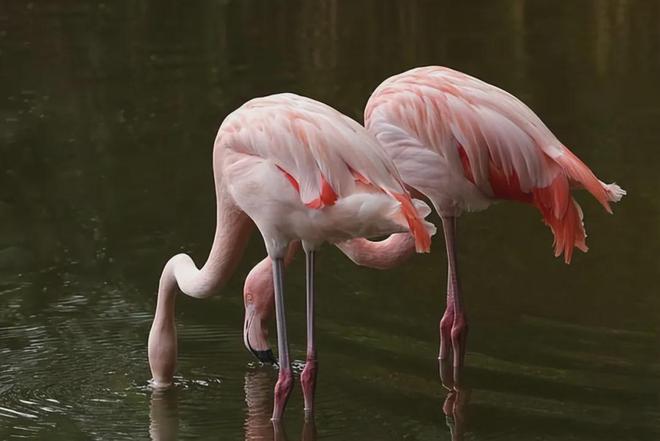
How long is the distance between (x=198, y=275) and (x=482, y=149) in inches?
46.5

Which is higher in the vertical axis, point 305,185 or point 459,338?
point 305,185

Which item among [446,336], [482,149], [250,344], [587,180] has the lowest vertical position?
[446,336]

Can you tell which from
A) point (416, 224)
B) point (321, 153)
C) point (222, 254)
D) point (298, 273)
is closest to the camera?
point (416, 224)

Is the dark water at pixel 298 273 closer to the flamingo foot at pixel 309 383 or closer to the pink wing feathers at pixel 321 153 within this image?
the flamingo foot at pixel 309 383

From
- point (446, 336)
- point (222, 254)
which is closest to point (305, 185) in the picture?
point (222, 254)

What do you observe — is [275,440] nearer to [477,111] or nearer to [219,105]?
[477,111]

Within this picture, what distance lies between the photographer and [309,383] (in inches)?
203

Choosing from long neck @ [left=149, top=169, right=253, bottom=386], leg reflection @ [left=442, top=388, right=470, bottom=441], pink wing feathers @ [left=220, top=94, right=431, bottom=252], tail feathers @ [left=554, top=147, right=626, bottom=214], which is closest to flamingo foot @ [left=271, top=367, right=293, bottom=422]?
long neck @ [left=149, top=169, right=253, bottom=386]

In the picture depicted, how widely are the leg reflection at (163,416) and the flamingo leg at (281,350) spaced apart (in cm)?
38

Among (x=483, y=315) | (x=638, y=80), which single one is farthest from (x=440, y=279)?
(x=638, y=80)

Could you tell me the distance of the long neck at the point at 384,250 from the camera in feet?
18.4

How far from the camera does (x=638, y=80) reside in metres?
11.0

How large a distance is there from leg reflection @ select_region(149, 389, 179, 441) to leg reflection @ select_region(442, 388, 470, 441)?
100 centimetres

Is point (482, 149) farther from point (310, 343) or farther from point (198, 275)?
point (198, 275)
